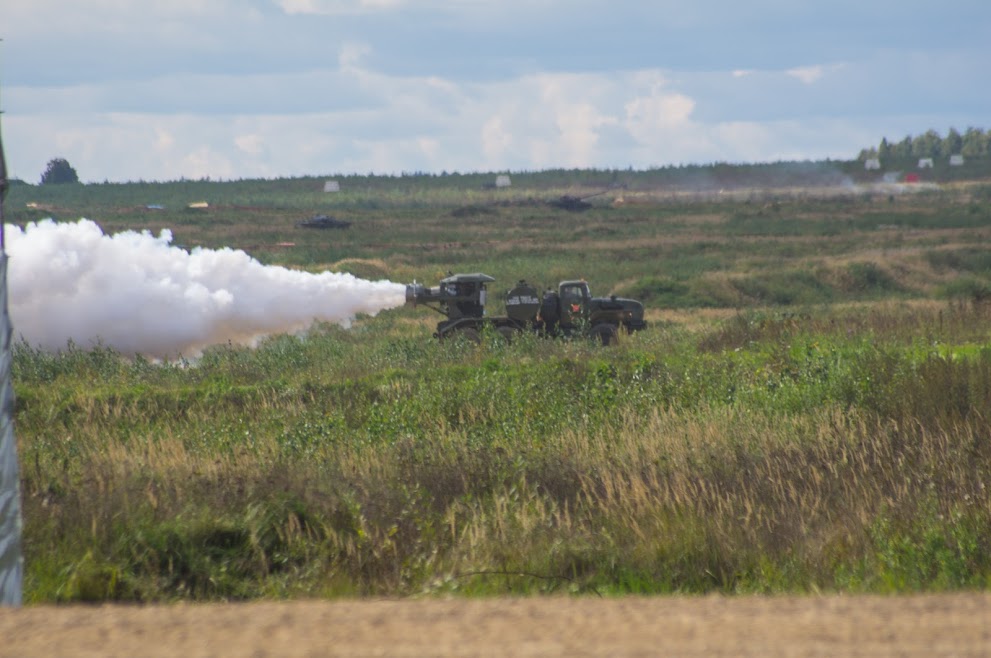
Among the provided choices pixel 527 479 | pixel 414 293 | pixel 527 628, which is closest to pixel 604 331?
pixel 414 293

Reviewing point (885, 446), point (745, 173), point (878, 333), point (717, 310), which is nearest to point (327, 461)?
point (885, 446)

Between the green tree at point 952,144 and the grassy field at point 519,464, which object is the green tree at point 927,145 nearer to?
the green tree at point 952,144

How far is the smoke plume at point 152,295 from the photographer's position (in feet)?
99.2

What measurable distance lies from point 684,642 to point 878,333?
65.9 feet

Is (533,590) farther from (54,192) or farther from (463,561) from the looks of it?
(54,192)

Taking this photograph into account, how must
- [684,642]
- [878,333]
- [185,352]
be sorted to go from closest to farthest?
[684,642], [878,333], [185,352]

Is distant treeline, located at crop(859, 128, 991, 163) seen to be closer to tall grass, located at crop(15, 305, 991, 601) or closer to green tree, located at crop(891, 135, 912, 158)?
green tree, located at crop(891, 135, 912, 158)

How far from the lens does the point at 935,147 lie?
168m

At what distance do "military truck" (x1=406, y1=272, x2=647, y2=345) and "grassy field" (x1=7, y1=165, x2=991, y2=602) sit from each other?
1240 millimetres

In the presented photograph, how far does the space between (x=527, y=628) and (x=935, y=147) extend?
173 m

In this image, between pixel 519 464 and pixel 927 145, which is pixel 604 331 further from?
pixel 927 145

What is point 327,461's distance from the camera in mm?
14656

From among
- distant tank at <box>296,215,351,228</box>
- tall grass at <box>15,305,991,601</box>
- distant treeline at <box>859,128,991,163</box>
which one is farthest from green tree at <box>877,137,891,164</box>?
tall grass at <box>15,305,991,601</box>

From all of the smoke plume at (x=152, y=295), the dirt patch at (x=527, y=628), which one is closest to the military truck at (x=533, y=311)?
the smoke plume at (x=152, y=295)
